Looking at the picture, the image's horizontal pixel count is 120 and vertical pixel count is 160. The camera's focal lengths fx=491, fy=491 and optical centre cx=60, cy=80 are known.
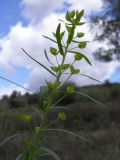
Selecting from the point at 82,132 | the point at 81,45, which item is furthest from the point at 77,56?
the point at 82,132

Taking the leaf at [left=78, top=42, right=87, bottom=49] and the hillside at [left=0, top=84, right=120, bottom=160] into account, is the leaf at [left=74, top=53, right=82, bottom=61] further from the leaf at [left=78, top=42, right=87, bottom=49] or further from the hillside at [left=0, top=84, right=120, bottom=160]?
the hillside at [left=0, top=84, right=120, bottom=160]

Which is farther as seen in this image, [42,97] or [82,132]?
[82,132]

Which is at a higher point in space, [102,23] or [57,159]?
[102,23]

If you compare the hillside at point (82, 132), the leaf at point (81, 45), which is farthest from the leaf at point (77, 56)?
the hillside at point (82, 132)

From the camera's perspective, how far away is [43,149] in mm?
2096

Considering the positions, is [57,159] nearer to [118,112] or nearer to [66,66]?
[66,66]

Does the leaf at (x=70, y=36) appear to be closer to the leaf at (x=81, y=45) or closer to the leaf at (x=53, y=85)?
the leaf at (x=81, y=45)

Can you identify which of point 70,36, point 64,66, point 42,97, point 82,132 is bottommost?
point 42,97

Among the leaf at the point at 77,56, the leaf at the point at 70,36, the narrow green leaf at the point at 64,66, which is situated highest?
the leaf at the point at 70,36

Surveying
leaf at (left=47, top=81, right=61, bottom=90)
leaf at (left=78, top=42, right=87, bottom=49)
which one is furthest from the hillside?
leaf at (left=78, top=42, right=87, bottom=49)

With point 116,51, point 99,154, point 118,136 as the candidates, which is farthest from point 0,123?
point 116,51

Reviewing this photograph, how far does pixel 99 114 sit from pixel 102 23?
1768cm

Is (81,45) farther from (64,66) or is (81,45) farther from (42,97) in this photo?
(42,97)

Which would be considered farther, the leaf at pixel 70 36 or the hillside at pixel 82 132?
the hillside at pixel 82 132
